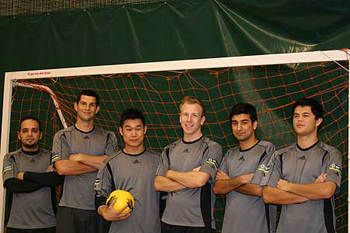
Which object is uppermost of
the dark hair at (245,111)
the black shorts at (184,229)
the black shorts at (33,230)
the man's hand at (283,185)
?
the dark hair at (245,111)

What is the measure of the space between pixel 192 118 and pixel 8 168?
2.36 metres

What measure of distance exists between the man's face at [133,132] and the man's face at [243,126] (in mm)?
988

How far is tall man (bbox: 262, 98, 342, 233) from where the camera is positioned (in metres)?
4.23

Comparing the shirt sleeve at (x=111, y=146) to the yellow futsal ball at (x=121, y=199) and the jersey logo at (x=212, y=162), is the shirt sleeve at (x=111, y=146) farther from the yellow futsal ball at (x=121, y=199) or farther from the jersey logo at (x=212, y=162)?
the jersey logo at (x=212, y=162)

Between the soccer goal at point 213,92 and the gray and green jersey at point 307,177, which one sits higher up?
the soccer goal at point 213,92

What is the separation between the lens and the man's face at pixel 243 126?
4.73 metres

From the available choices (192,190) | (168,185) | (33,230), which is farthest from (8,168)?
(192,190)

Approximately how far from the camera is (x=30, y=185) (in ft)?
17.6

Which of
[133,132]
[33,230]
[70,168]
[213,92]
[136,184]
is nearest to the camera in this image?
[136,184]

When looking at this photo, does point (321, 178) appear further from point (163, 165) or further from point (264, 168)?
point (163, 165)

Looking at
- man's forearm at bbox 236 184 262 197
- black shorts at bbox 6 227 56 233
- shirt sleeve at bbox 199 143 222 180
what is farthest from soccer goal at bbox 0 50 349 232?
man's forearm at bbox 236 184 262 197

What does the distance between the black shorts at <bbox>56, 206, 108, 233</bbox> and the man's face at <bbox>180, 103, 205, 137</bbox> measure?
1.41m

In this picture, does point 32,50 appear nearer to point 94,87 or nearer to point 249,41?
point 94,87

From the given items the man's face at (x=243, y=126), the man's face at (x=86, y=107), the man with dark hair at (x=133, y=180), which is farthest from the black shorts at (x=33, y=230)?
the man's face at (x=243, y=126)
